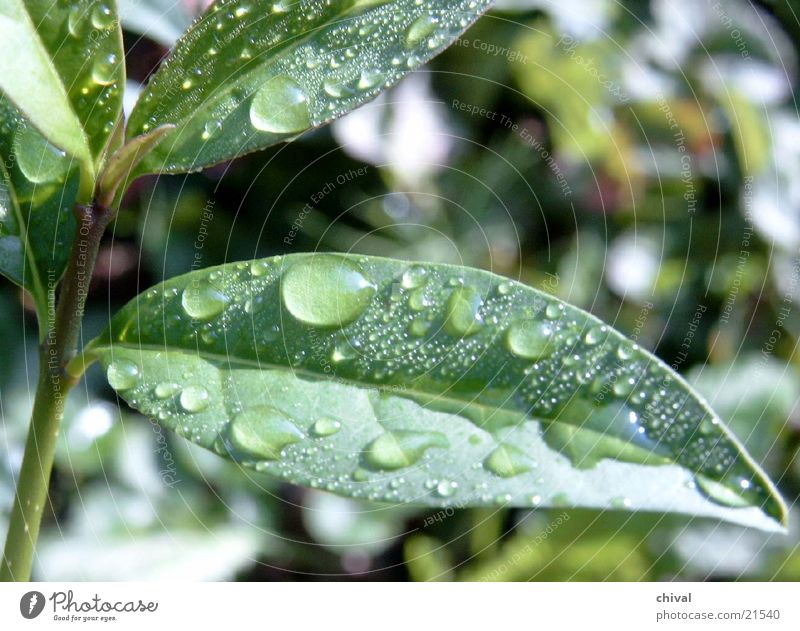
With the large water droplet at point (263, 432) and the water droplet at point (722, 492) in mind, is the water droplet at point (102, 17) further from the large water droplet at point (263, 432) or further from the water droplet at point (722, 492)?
the water droplet at point (722, 492)

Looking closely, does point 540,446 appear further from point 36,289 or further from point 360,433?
point 36,289

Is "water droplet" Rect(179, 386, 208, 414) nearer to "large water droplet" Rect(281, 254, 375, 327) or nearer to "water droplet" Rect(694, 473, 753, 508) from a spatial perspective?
"large water droplet" Rect(281, 254, 375, 327)

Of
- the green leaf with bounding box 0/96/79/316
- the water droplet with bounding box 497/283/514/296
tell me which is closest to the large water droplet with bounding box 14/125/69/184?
the green leaf with bounding box 0/96/79/316

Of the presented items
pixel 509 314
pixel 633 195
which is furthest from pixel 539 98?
pixel 509 314

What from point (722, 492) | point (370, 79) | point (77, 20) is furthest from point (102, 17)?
point (722, 492)
